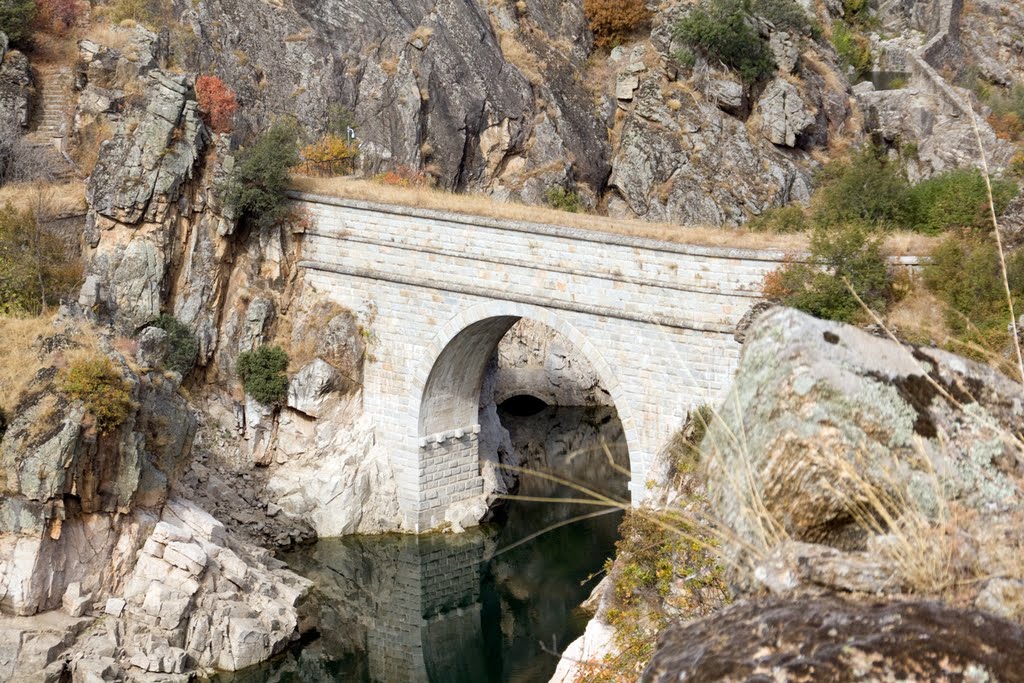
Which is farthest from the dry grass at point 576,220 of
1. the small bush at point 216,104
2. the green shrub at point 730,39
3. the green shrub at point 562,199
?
the green shrub at point 730,39

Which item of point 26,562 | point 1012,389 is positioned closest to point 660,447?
point 26,562

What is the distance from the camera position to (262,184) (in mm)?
30281

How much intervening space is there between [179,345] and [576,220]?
1093cm

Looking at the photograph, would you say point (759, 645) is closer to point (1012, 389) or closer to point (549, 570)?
point (1012, 389)

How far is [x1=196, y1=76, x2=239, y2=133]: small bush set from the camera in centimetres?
3200

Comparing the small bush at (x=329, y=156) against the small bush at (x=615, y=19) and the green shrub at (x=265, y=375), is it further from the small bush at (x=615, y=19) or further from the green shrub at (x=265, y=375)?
the small bush at (x=615, y=19)

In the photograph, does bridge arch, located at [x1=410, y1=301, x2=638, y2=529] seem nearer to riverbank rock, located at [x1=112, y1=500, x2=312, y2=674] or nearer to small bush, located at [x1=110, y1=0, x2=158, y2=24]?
riverbank rock, located at [x1=112, y1=500, x2=312, y2=674]

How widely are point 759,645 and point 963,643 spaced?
73cm

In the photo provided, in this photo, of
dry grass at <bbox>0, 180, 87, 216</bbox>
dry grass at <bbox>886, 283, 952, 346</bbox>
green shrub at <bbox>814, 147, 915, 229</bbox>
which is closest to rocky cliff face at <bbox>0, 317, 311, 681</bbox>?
dry grass at <bbox>0, 180, 87, 216</bbox>

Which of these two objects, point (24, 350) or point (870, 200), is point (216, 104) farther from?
point (870, 200)

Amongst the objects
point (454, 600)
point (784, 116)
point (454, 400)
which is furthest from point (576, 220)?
point (784, 116)

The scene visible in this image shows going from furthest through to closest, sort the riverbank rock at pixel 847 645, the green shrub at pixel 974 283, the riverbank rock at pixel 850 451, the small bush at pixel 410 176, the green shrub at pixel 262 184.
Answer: the small bush at pixel 410 176 < the green shrub at pixel 262 184 < the green shrub at pixel 974 283 < the riverbank rock at pixel 850 451 < the riverbank rock at pixel 847 645

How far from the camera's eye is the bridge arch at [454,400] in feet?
94.2

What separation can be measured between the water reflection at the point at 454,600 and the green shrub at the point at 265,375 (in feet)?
13.5
